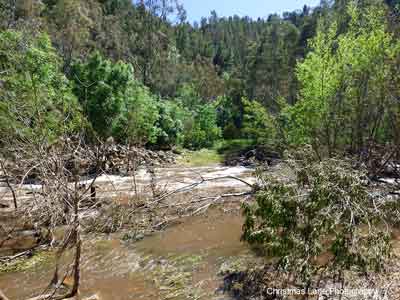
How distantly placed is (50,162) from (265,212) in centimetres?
353

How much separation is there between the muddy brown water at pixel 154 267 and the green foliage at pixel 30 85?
10.5 ft

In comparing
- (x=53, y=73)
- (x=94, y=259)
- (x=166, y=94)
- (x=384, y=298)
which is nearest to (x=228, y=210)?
(x=94, y=259)

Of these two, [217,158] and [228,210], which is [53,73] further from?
[217,158]

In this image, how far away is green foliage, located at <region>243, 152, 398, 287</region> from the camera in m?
5.00

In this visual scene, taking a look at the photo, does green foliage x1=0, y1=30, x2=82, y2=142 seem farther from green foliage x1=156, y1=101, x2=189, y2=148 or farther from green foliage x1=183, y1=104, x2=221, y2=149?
green foliage x1=183, y1=104, x2=221, y2=149

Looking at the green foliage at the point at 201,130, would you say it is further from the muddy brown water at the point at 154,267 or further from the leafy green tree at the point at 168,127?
the muddy brown water at the point at 154,267

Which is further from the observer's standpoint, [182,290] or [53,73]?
[53,73]

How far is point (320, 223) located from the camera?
506 cm

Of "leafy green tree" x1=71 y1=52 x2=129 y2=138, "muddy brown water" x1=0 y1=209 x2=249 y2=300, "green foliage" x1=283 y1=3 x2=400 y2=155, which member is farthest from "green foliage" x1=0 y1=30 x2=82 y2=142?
"green foliage" x1=283 y1=3 x2=400 y2=155

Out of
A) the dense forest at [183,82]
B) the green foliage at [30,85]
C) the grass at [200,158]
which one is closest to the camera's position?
the green foliage at [30,85]

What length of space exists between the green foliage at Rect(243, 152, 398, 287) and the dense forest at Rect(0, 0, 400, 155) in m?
3.40

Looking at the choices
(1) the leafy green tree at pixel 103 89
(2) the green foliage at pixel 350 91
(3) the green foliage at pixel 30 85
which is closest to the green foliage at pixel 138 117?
(1) the leafy green tree at pixel 103 89

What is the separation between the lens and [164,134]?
1017 inches

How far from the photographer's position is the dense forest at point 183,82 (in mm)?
11539
